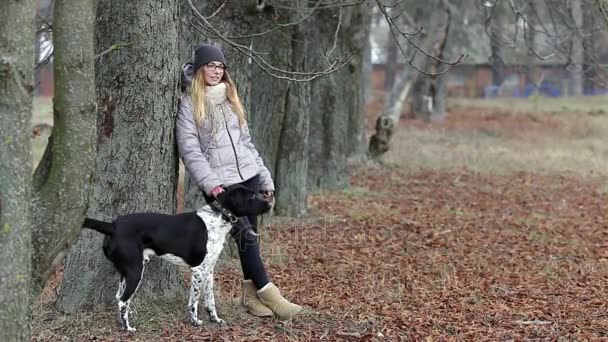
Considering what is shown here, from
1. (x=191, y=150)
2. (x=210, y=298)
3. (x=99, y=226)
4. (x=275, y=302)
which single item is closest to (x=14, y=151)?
(x=99, y=226)

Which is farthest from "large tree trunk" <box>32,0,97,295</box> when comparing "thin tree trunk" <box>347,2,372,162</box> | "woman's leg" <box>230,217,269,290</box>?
"thin tree trunk" <box>347,2,372,162</box>

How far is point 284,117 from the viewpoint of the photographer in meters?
11.6

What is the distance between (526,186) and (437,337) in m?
11.2

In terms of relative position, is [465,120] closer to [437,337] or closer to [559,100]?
[559,100]

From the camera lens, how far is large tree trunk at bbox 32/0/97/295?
4.56 meters

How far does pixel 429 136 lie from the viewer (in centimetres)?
2797

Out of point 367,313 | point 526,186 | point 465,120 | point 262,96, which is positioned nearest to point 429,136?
point 465,120

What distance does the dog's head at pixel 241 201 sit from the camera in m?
5.93

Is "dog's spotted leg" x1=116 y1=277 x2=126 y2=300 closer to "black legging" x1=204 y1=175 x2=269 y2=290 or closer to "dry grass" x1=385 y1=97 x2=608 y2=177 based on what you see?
"black legging" x1=204 y1=175 x2=269 y2=290

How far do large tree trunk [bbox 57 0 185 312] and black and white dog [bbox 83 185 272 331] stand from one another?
0.32 metres

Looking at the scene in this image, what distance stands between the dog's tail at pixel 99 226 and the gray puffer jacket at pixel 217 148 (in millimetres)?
750

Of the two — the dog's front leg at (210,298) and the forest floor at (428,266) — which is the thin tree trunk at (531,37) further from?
the dog's front leg at (210,298)

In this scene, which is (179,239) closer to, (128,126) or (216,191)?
(216,191)

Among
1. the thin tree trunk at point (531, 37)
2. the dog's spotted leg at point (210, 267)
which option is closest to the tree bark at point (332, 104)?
the thin tree trunk at point (531, 37)
